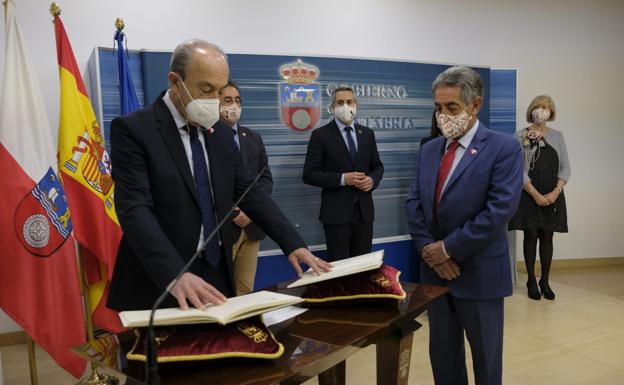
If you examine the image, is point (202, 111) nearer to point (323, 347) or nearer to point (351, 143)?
point (323, 347)

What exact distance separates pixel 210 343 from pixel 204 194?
0.61m

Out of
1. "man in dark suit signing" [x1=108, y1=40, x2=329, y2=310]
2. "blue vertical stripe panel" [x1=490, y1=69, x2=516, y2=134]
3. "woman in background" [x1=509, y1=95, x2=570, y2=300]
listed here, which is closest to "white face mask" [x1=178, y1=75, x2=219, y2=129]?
"man in dark suit signing" [x1=108, y1=40, x2=329, y2=310]

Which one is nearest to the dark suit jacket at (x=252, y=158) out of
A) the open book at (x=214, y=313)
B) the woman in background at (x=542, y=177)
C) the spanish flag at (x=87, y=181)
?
the spanish flag at (x=87, y=181)

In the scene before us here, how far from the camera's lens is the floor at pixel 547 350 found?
109 inches

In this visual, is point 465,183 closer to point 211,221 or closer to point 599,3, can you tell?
point 211,221

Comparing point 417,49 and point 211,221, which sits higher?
point 417,49

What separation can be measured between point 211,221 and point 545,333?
9.27 feet

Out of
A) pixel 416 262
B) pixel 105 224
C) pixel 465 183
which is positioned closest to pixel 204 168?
pixel 465 183

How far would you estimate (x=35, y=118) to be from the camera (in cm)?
243

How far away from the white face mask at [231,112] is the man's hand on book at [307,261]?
171 centimetres

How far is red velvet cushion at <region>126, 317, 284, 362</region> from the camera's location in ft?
3.28

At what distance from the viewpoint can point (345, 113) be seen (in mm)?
3428

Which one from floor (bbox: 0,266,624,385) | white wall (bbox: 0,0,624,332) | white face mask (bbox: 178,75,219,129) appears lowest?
floor (bbox: 0,266,624,385)

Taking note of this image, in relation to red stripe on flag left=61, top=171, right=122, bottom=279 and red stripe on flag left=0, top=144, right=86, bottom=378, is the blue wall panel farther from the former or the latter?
red stripe on flag left=0, top=144, right=86, bottom=378
